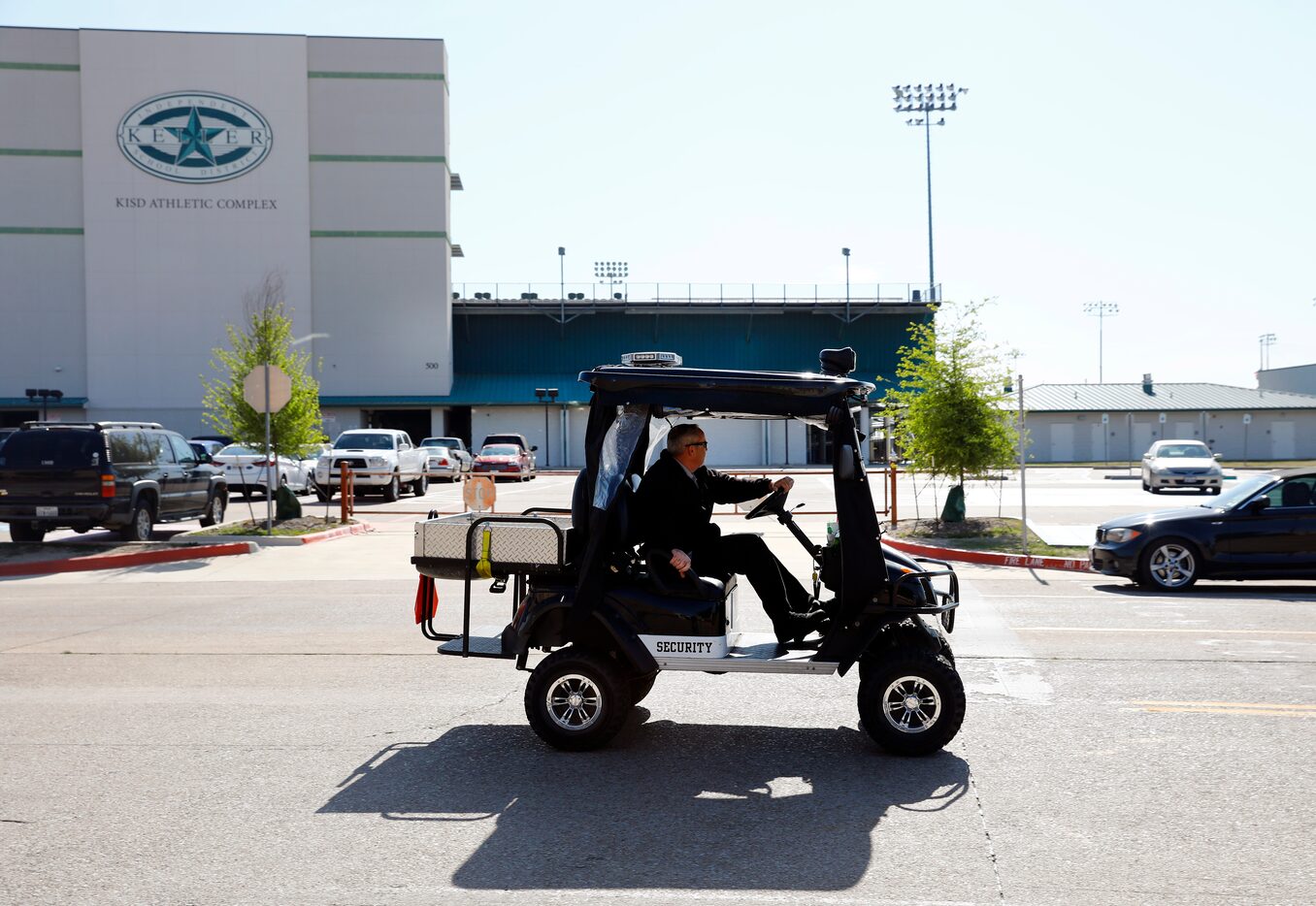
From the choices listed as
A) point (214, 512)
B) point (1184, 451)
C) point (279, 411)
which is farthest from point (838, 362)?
point (1184, 451)

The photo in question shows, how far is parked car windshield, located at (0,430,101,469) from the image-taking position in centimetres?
1802

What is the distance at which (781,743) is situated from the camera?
22.4ft

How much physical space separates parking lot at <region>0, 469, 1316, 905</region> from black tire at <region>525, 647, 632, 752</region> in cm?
17

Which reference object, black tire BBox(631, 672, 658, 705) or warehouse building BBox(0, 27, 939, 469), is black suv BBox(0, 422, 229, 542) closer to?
black tire BBox(631, 672, 658, 705)

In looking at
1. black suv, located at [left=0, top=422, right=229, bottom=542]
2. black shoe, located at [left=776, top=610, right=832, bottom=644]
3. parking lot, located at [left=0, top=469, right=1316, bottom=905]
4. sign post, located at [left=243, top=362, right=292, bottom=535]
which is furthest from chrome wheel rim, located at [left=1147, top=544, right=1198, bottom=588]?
black suv, located at [left=0, top=422, right=229, bottom=542]

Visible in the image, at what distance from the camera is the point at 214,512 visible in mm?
22375

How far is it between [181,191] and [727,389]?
54556mm

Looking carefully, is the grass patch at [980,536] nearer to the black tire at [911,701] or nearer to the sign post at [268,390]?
the sign post at [268,390]

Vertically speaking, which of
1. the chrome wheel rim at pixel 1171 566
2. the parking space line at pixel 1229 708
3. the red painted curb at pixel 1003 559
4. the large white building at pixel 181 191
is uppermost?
the large white building at pixel 181 191

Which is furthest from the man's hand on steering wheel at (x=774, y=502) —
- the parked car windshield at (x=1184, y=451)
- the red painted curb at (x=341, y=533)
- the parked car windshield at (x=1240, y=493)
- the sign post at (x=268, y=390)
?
the parked car windshield at (x=1184, y=451)

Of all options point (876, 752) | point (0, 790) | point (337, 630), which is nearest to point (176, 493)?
point (337, 630)

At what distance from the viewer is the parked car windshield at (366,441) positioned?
33.6 meters

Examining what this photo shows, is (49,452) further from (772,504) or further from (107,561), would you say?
(772,504)

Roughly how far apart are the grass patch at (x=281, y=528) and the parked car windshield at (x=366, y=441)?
907 cm
